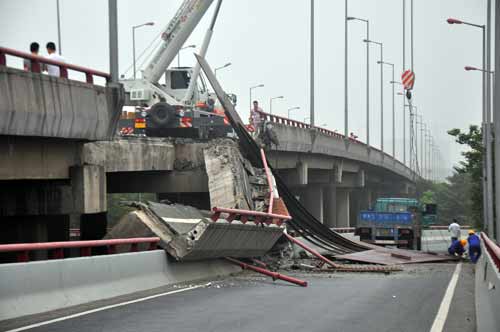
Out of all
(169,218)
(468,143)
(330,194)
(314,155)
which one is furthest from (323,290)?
(330,194)

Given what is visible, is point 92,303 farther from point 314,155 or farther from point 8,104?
point 314,155

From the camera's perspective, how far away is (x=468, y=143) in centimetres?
6706

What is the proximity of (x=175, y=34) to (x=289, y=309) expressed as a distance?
28.2 metres

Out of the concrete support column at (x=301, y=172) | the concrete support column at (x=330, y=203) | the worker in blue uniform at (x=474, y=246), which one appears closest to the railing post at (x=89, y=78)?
the worker in blue uniform at (x=474, y=246)

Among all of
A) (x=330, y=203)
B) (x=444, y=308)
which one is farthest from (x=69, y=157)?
(x=330, y=203)

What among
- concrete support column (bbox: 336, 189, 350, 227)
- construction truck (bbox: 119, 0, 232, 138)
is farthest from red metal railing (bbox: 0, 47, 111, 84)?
concrete support column (bbox: 336, 189, 350, 227)

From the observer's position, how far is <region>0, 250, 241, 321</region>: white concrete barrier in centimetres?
1340

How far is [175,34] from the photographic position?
41.6 metres

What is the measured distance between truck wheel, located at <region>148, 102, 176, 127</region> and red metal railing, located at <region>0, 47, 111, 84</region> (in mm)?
12771

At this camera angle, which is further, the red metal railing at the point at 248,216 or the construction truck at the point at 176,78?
the construction truck at the point at 176,78

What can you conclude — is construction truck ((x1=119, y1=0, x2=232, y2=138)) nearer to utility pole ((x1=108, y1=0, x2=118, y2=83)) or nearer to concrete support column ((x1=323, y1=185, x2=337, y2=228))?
utility pole ((x1=108, y1=0, x2=118, y2=83))

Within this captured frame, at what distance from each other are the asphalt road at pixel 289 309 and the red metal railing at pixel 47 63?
5143 mm

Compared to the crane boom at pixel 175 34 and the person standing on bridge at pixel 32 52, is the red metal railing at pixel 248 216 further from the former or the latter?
the crane boom at pixel 175 34

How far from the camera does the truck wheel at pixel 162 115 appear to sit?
35.0m
